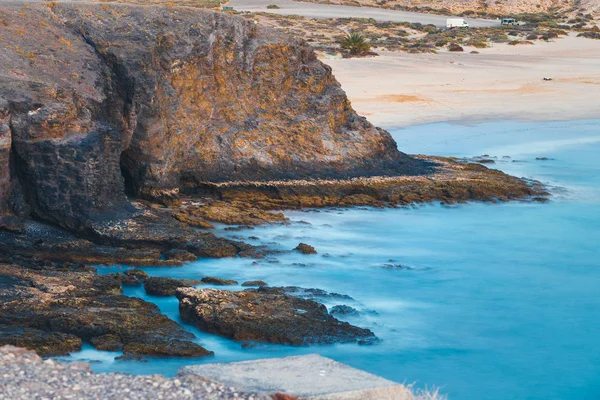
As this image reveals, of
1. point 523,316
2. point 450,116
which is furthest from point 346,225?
point 450,116

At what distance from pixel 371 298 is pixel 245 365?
217 inches

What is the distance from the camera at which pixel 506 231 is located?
15555 mm

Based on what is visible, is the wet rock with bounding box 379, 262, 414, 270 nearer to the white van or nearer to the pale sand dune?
the pale sand dune

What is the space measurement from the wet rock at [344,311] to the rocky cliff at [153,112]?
4.22 metres

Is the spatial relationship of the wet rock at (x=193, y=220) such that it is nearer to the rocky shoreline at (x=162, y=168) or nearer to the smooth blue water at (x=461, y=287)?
the rocky shoreline at (x=162, y=168)

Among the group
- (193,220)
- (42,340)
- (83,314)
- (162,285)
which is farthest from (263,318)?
(193,220)

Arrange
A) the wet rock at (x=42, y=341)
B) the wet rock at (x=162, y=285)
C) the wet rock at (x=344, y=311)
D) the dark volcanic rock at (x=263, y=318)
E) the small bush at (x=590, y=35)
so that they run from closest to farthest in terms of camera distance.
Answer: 1. the wet rock at (x=42, y=341)
2. the dark volcanic rock at (x=263, y=318)
3. the wet rock at (x=344, y=311)
4. the wet rock at (x=162, y=285)
5. the small bush at (x=590, y=35)

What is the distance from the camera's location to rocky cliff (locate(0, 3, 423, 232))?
42.4ft

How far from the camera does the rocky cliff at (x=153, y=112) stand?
42.4 feet

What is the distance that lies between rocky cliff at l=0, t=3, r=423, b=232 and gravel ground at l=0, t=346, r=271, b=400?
22.9 feet

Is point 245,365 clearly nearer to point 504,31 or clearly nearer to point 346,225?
point 346,225

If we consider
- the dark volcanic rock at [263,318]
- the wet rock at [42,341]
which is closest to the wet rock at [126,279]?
the dark volcanic rock at [263,318]

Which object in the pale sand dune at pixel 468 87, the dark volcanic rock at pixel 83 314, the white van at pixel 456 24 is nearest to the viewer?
the dark volcanic rock at pixel 83 314

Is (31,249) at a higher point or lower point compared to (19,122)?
lower
